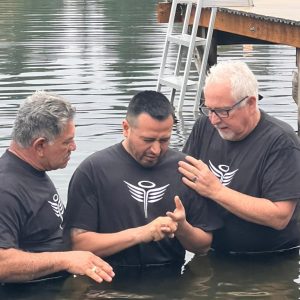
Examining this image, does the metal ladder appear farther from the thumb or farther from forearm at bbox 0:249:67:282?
forearm at bbox 0:249:67:282

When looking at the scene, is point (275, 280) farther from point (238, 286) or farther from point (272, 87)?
point (272, 87)

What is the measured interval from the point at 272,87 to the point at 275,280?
9575mm

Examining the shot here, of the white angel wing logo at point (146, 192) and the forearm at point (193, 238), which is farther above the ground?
the white angel wing logo at point (146, 192)

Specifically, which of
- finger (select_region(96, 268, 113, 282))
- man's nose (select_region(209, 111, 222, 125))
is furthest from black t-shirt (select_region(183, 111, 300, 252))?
finger (select_region(96, 268, 113, 282))

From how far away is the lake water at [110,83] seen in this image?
7957mm

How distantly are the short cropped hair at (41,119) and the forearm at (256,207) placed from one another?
3.90 feet

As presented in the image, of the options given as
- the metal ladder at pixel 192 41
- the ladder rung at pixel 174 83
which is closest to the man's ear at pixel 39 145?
the metal ladder at pixel 192 41

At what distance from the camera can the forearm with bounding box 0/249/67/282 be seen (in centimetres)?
698

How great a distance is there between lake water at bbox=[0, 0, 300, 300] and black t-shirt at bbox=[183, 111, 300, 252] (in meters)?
0.20

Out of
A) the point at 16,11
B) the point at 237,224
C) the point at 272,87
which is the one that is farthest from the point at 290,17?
the point at 16,11

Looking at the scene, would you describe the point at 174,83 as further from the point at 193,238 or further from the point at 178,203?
the point at 178,203

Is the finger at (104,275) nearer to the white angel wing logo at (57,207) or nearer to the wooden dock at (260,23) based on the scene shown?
the white angel wing logo at (57,207)

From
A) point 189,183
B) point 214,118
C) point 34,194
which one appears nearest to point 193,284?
point 189,183

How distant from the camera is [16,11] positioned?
32125 mm
